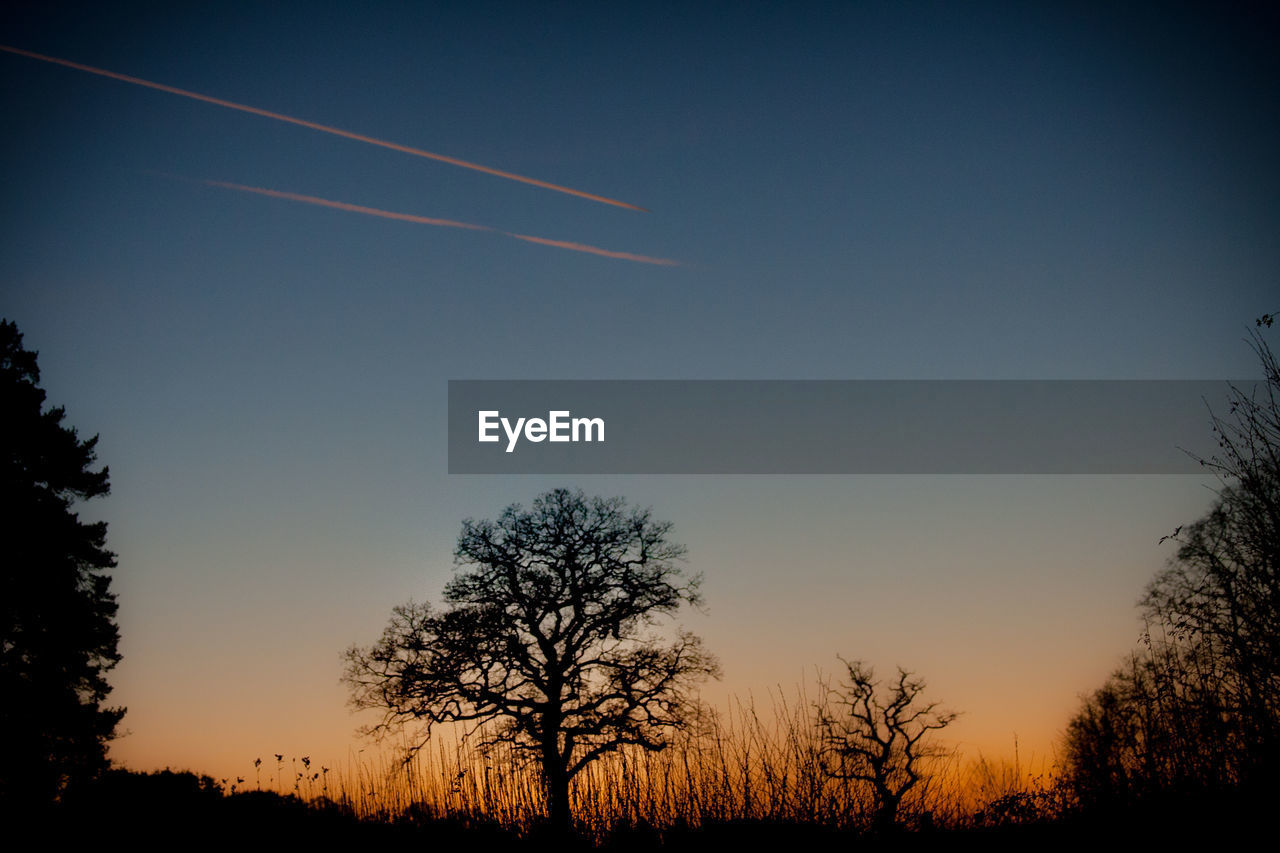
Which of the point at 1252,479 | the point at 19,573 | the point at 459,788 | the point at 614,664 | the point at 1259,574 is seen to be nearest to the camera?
the point at 1252,479

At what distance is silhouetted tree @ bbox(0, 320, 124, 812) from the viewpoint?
1669cm

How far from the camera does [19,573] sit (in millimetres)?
17281

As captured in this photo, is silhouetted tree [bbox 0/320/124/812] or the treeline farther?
silhouetted tree [bbox 0/320/124/812]

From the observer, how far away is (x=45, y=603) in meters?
17.7

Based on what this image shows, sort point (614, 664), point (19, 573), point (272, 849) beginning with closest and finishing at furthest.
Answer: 1. point (272, 849)
2. point (19, 573)
3. point (614, 664)

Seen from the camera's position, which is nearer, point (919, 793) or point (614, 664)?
point (919, 793)

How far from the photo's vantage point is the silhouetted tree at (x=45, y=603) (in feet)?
54.7

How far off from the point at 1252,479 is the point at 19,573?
22.9m

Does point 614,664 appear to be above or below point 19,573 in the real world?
below

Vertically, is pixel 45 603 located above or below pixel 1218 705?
above

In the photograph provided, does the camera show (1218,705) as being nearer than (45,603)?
Yes

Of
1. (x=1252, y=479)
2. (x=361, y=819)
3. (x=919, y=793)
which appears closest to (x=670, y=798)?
(x=919, y=793)

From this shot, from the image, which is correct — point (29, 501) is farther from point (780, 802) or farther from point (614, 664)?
point (780, 802)

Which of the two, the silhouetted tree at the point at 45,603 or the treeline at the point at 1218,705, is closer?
the treeline at the point at 1218,705
